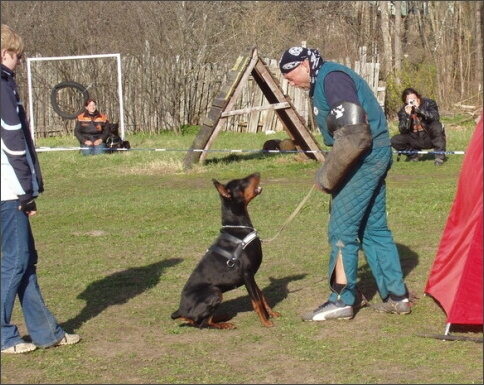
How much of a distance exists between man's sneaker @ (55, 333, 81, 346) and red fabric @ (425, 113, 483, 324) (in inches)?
99.4

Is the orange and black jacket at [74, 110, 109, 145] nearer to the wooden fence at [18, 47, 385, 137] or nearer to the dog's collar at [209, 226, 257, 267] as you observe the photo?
the wooden fence at [18, 47, 385, 137]

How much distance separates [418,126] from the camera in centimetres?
1501

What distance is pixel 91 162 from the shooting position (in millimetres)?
16250

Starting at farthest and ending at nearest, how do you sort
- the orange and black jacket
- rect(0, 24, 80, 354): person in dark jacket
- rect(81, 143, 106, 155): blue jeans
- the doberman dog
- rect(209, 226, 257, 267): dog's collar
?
1. the orange and black jacket
2. rect(81, 143, 106, 155): blue jeans
3. rect(209, 226, 257, 267): dog's collar
4. the doberman dog
5. rect(0, 24, 80, 354): person in dark jacket

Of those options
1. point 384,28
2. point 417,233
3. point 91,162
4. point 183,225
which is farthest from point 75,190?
point 384,28

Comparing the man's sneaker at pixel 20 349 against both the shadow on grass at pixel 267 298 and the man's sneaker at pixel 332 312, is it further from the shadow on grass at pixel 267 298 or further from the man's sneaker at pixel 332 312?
the man's sneaker at pixel 332 312

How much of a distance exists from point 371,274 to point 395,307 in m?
1.25

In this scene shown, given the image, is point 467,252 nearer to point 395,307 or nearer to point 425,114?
point 395,307

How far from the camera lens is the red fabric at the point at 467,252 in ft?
18.7

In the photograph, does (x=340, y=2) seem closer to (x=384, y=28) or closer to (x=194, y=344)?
(x=384, y=28)

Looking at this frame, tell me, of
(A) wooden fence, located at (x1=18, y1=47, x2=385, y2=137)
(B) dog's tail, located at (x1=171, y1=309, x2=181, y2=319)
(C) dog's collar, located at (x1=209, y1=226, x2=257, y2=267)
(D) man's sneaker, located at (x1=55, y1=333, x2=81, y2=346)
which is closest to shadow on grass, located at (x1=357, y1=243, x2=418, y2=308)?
(C) dog's collar, located at (x1=209, y1=226, x2=257, y2=267)

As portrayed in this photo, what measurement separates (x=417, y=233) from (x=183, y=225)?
2.80 metres

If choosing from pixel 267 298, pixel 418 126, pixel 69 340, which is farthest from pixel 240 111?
pixel 69 340

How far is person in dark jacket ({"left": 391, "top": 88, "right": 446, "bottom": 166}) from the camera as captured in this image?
48.7 feet
